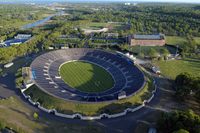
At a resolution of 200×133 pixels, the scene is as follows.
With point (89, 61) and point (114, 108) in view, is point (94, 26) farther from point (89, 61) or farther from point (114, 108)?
point (114, 108)

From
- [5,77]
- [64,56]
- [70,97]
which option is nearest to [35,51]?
A: [64,56]

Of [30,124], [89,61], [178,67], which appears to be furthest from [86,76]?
[178,67]

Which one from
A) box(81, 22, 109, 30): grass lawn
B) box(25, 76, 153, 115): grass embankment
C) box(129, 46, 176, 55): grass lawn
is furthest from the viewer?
box(81, 22, 109, 30): grass lawn

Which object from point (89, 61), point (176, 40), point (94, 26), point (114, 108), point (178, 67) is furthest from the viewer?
point (94, 26)

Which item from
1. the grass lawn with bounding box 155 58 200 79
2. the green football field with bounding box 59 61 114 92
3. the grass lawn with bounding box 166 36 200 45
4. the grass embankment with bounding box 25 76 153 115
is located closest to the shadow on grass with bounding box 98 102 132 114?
the grass embankment with bounding box 25 76 153 115

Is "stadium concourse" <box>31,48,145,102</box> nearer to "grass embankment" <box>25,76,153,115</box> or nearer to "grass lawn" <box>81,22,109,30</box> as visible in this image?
"grass embankment" <box>25,76,153,115</box>

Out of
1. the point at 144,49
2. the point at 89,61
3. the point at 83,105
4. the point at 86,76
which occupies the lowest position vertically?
the point at 83,105
